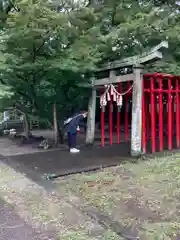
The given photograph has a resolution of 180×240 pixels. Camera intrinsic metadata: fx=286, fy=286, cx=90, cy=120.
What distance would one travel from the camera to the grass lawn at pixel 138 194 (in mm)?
3449

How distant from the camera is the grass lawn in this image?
345 centimetres

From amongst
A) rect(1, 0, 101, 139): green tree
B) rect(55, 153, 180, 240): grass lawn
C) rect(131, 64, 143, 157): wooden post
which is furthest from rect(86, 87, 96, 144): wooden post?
rect(55, 153, 180, 240): grass lawn

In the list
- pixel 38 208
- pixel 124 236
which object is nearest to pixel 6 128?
pixel 38 208

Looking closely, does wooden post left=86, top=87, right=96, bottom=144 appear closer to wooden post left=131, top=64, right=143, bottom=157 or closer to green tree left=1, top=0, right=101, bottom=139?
green tree left=1, top=0, right=101, bottom=139

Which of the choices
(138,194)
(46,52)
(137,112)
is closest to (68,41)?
(46,52)

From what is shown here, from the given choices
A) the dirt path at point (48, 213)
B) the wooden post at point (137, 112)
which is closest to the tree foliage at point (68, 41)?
the wooden post at point (137, 112)

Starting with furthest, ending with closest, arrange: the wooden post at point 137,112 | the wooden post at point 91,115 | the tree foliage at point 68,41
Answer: the wooden post at point 91,115 → the wooden post at point 137,112 → the tree foliage at point 68,41

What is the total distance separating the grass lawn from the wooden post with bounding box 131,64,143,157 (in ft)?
2.94

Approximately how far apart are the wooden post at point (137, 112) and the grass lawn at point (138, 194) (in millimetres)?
897

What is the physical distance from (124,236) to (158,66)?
18.8 feet

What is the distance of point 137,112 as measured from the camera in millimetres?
7406

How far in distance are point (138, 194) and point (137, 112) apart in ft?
10.5

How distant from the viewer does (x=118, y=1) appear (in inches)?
356

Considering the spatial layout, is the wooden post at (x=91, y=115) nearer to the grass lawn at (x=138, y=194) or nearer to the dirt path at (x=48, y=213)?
the grass lawn at (x=138, y=194)
